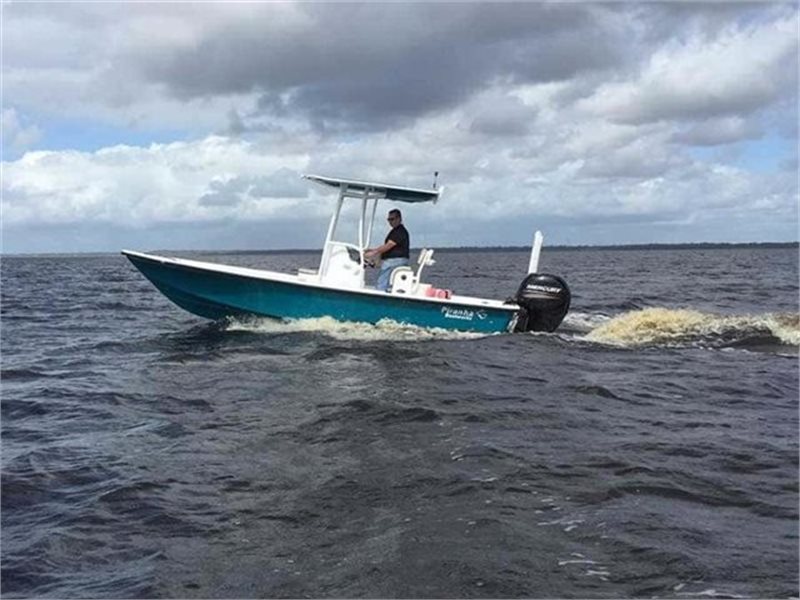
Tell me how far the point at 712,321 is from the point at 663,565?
15.3m

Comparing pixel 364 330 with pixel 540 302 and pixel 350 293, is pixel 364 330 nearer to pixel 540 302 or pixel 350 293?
pixel 350 293

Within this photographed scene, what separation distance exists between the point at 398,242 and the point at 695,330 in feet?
23.0

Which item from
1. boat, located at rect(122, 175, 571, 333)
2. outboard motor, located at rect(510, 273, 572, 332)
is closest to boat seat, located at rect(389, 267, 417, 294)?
boat, located at rect(122, 175, 571, 333)

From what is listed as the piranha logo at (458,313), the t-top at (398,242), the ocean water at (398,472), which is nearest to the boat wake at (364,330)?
the piranha logo at (458,313)

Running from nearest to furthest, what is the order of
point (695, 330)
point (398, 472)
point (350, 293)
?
point (398, 472)
point (350, 293)
point (695, 330)

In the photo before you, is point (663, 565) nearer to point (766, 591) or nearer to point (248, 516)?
point (766, 591)

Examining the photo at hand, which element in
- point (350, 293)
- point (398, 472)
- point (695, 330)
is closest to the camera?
point (398, 472)

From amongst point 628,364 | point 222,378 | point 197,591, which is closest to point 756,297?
point 628,364

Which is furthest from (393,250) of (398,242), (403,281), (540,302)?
(540,302)

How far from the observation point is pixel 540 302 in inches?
683

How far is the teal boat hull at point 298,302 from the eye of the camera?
16.6m

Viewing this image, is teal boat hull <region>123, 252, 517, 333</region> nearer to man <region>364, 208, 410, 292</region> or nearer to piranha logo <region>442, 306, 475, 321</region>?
piranha logo <region>442, 306, 475, 321</region>

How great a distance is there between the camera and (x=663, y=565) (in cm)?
569

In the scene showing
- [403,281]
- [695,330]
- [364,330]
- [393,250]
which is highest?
[393,250]
